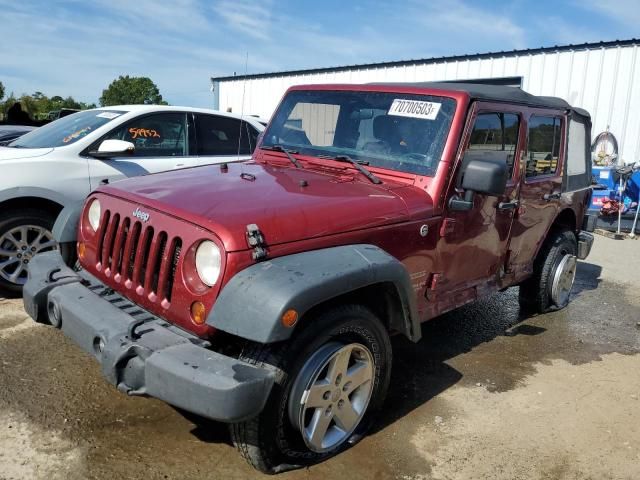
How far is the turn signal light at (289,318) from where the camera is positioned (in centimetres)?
232

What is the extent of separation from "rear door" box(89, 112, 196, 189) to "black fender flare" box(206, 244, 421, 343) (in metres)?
3.31

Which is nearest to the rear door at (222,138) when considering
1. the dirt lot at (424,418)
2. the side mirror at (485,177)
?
the dirt lot at (424,418)

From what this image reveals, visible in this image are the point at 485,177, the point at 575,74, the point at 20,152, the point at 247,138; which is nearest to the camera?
the point at 485,177

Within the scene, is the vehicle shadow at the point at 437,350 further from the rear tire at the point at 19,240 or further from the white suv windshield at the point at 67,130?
the white suv windshield at the point at 67,130

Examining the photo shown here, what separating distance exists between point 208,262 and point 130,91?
58162 millimetres

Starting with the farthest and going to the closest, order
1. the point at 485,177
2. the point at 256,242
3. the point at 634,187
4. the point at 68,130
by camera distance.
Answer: the point at 634,187 < the point at 68,130 < the point at 485,177 < the point at 256,242

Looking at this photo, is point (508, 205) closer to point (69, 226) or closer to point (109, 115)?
point (69, 226)

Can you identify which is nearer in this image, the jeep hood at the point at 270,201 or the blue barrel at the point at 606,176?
the jeep hood at the point at 270,201

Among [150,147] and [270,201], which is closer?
[270,201]

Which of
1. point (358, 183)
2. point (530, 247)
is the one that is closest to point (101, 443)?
point (358, 183)

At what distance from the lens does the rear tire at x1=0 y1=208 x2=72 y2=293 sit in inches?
187

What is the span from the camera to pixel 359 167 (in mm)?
3578

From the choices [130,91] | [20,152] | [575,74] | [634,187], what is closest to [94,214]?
[20,152]

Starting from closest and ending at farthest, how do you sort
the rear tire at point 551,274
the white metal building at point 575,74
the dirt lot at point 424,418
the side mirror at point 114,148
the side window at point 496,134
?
the dirt lot at point 424,418 < the side window at point 496,134 < the side mirror at point 114,148 < the rear tire at point 551,274 < the white metal building at point 575,74
